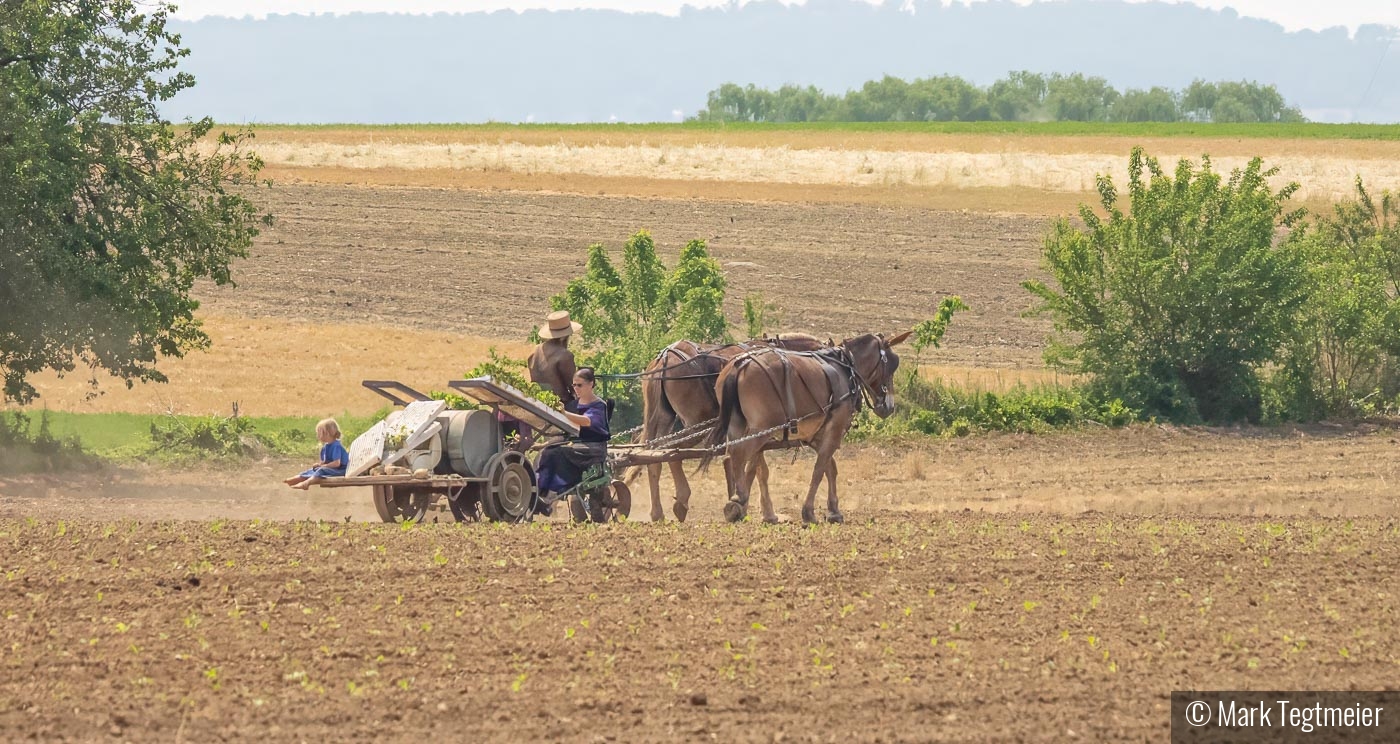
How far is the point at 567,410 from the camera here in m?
15.2

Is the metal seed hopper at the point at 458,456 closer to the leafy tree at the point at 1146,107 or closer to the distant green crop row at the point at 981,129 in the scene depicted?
the distant green crop row at the point at 981,129

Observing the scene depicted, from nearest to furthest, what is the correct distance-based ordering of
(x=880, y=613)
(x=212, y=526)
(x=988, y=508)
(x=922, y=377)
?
(x=880, y=613)
(x=212, y=526)
(x=988, y=508)
(x=922, y=377)

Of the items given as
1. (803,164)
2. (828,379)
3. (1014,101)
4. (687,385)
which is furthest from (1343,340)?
(1014,101)

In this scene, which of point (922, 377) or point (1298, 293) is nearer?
point (1298, 293)

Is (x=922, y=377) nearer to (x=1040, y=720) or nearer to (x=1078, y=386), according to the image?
(x=1078, y=386)

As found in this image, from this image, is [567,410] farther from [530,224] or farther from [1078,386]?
[530,224]

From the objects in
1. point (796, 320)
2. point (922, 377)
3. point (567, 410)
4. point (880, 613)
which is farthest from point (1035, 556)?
point (796, 320)

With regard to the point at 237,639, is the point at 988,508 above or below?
below

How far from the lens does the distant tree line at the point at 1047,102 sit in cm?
15175

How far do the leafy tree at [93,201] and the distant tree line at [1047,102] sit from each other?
12941 cm

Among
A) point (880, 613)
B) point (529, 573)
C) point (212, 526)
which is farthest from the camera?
point (212, 526)

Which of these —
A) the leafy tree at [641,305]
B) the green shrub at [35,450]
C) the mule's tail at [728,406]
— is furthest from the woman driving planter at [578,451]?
the green shrub at [35,450]

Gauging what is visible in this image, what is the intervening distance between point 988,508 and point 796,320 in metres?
14.5

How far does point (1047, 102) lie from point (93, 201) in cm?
14140
